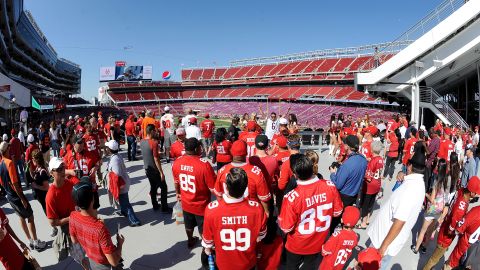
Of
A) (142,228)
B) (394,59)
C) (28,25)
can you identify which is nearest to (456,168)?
(142,228)

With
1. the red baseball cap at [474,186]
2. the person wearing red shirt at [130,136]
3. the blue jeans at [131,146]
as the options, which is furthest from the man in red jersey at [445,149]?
the blue jeans at [131,146]

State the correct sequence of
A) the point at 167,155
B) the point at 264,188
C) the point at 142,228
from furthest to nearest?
the point at 167,155 → the point at 142,228 → the point at 264,188

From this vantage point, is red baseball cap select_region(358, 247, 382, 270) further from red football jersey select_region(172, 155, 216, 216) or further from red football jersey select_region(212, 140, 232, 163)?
red football jersey select_region(212, 140, 232, 163)

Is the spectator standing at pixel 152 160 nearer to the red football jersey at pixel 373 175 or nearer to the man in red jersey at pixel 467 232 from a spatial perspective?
the red football jersey at pixel 373 175

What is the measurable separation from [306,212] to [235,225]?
0.72 meters

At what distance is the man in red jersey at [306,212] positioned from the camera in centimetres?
267

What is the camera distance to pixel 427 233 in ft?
14.1

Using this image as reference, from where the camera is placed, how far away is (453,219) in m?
3.31

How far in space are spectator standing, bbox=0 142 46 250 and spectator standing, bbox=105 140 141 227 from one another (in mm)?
1273

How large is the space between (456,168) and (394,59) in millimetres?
10204

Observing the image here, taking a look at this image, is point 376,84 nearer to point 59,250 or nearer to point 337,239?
point 337,239

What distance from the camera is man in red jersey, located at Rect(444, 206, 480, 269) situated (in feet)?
9.69

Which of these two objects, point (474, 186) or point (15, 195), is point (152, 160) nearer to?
point (15, 195)

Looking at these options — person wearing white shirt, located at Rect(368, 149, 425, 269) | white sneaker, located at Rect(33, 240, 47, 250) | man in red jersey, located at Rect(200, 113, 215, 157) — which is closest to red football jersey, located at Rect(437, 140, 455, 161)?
person wearing white shirt, located at Rect(368, 149, 425, 269)
